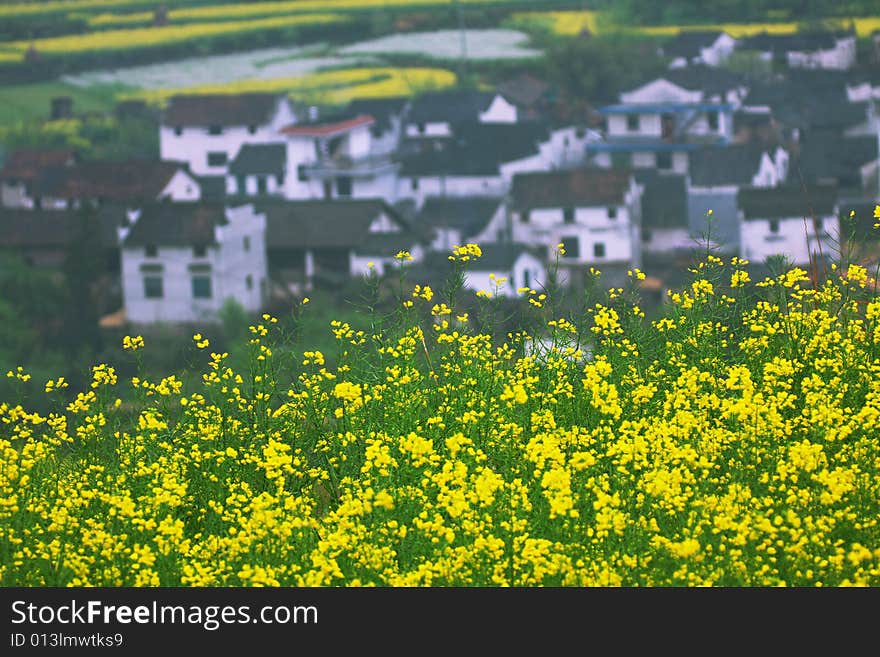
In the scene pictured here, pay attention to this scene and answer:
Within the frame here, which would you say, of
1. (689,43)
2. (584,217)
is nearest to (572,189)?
(584,217)

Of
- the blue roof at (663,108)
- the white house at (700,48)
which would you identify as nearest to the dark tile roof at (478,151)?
the blue roof at (663,108)

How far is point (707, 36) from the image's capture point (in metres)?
31.5

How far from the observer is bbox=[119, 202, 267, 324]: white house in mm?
21406

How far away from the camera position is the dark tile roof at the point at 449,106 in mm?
28703

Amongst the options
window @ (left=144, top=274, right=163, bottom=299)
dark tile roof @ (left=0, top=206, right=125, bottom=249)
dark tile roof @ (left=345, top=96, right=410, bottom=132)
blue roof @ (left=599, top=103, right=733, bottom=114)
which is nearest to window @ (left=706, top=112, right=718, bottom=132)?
blue roof @ (left=599, top=103, right=733, bottom=114)

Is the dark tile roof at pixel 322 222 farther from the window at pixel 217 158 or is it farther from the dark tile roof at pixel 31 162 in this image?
the dark tile roof at pixel 31 162

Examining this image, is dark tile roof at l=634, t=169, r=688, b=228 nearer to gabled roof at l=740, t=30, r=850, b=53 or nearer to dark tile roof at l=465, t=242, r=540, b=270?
dark tile roof at l=465, t=242, r=540, b=270

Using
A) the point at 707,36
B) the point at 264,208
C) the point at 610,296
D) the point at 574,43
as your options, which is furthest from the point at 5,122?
the point at 610,296

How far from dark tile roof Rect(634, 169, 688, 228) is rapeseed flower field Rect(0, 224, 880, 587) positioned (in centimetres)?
1844

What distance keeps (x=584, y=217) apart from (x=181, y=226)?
19.4 feet

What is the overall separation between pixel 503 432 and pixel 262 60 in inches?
1223

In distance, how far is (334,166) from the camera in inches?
1041

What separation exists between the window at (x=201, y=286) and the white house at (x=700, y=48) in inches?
506

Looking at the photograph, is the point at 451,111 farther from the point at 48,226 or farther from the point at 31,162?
the point at 48,226
